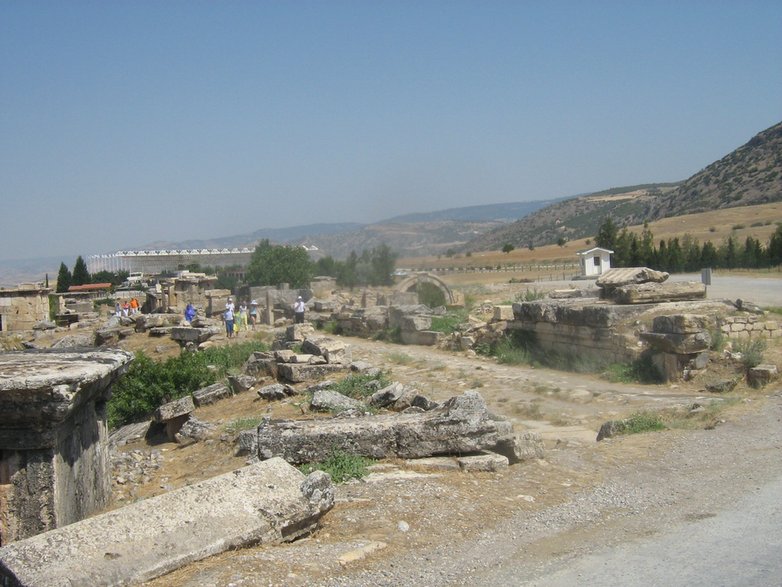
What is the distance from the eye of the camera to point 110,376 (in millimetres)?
5508

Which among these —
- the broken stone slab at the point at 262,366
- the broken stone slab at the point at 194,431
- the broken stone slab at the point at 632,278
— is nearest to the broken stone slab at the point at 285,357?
the broken stone slab at the point at 262,366

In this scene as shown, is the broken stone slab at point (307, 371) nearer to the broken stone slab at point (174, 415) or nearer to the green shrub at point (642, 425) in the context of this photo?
the broken stone slab at point (174, 415)

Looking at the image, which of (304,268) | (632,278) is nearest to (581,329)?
(632,278)

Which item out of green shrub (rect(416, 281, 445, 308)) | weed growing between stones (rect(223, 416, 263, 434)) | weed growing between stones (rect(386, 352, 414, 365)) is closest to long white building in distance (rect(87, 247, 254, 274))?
green shrub (rect(416, 281, 445, 308))

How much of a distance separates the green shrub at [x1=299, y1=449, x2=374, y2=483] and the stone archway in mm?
19337

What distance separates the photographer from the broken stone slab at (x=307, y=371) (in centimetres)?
1266

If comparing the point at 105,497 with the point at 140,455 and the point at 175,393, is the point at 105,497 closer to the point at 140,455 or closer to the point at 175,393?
the point at 140,455

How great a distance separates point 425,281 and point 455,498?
21.4m

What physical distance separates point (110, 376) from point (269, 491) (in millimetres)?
1750

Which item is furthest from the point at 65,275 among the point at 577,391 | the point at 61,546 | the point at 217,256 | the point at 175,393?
the point at 61,546

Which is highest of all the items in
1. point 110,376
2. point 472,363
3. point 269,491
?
point 110,376

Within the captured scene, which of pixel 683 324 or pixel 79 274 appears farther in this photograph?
pixel 79 274

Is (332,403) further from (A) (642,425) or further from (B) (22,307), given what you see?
(B) (22,307)

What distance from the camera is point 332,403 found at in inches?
352
